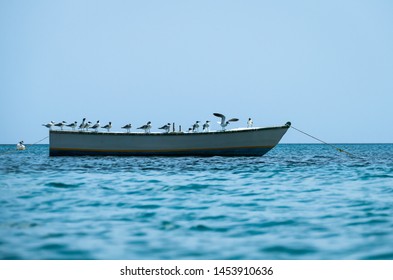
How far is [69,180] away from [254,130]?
1866 cm

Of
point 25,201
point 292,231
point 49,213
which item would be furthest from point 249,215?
point 25,201

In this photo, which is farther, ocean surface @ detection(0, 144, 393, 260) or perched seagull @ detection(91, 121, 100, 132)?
perched seagull @ detection(91, 121, 100, 132)

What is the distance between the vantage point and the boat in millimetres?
33844

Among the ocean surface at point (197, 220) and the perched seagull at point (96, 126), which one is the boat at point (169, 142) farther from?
the ocean surface at point (197, 220)

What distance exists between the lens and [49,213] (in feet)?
33.8

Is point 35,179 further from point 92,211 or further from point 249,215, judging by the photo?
point 249,215

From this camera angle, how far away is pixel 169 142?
115 feet

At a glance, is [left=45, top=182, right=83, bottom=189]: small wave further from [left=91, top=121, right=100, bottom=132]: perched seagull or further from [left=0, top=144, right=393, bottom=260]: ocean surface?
[left=91, top=121, right=100, bottom=132]: perched seagull

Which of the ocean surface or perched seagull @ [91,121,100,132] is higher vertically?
perched seagull @ [91,121,100,132]

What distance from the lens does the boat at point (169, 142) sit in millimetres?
33844

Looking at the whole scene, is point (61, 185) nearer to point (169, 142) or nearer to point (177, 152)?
point (169, 142)

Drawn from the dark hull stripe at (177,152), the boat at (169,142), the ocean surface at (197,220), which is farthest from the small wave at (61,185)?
the dark hull stripe at (177,152)

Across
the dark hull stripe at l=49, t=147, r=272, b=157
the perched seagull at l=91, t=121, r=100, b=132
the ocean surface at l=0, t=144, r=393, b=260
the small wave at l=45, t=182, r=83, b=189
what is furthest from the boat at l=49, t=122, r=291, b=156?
the small wave at l=45, t=182, r=83, b=189
